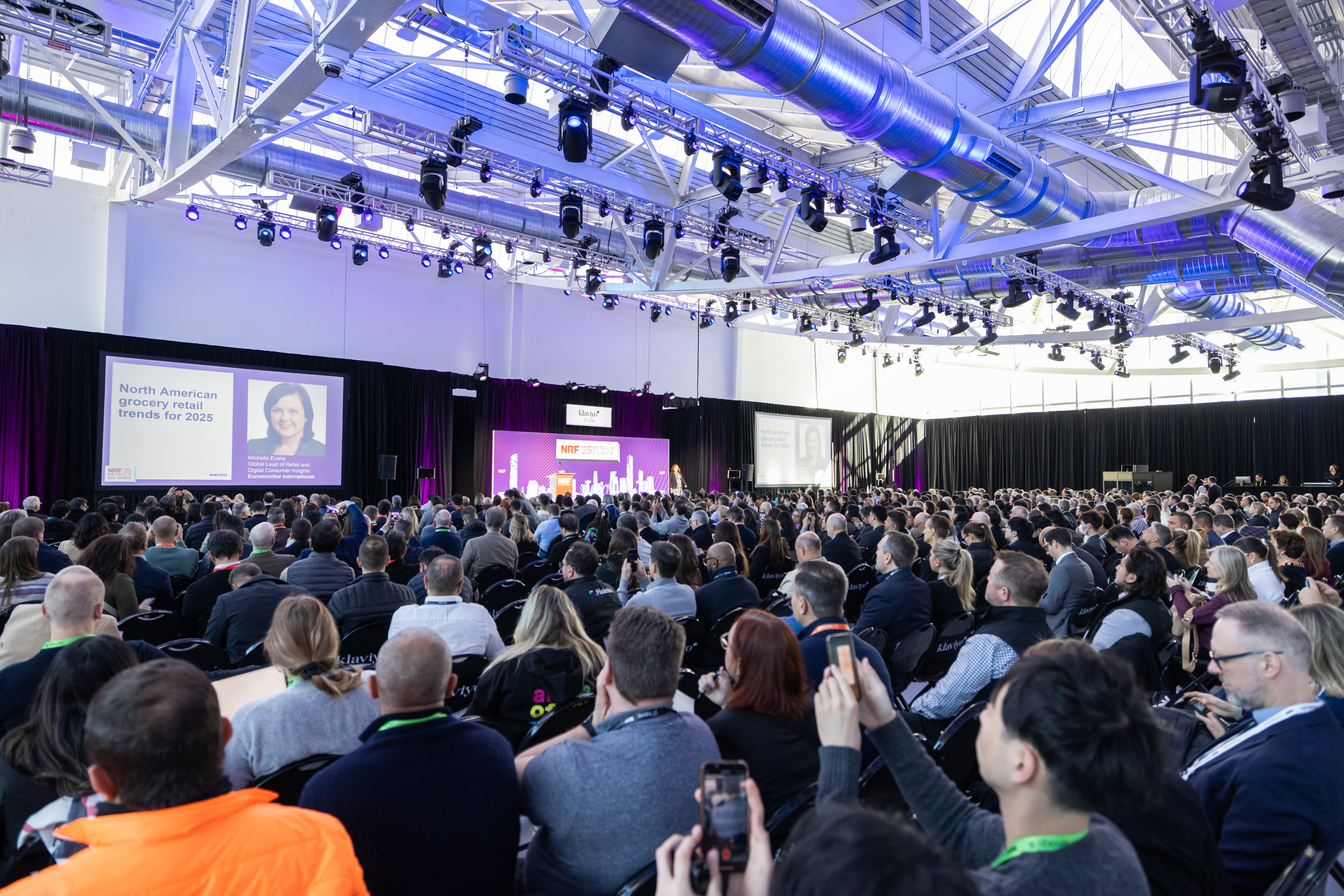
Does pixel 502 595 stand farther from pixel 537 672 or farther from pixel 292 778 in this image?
pixel 292 778

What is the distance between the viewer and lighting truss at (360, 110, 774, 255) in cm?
822

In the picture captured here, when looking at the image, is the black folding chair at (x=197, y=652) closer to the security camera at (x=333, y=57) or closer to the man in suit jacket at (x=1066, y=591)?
the security camera at (x=333, y=57)

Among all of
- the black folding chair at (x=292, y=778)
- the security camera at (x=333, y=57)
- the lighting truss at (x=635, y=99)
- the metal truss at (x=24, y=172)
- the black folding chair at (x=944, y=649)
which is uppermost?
the metal truss at (x=24, y=172)

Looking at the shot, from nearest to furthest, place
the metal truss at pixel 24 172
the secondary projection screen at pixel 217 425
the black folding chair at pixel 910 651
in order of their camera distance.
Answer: the black folding chair at pixel 910 651
the metal truss at pixel 24 172
the secondary projection screen at pixel 217 425

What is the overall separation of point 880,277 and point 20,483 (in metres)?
13.8

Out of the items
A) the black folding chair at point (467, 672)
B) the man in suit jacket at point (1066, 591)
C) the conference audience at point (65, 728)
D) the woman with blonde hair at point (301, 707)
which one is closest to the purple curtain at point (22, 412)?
the black folding chair at point (467, 672)

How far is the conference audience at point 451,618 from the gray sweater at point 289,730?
1.26 meters

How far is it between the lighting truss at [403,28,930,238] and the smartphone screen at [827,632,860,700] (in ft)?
19.2

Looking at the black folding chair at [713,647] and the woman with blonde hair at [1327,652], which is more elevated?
the woman with blonde hair at [1327,652]

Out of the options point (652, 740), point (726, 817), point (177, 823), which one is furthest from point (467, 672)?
point (726, 817)

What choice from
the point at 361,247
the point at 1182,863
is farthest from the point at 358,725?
the point at 361,247

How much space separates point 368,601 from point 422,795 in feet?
9.22

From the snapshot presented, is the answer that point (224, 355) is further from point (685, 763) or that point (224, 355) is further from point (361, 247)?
point (685, 763)

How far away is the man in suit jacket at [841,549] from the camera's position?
6.94 metres
